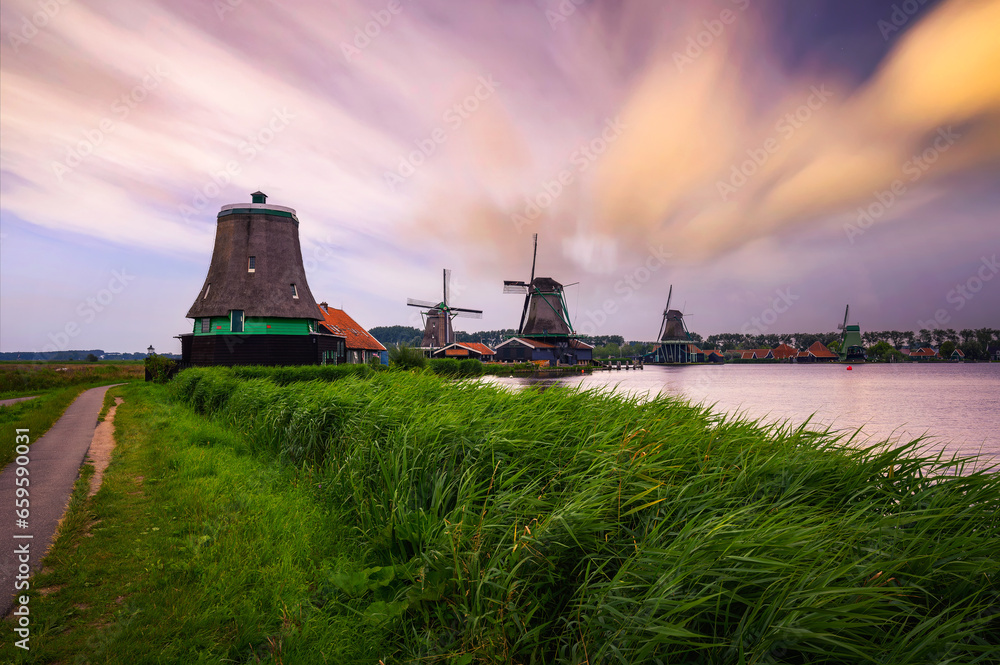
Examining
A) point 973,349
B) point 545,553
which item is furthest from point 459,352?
point 973,349

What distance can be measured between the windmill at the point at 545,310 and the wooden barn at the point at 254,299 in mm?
39845

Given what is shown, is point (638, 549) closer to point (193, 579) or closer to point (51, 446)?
point (193, 579)

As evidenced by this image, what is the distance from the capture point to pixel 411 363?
79.7ft

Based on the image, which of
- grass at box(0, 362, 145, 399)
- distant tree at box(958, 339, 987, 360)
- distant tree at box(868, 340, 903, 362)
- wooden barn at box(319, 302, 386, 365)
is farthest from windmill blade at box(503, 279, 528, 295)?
distant tree at box(958, 339, 987, 360)

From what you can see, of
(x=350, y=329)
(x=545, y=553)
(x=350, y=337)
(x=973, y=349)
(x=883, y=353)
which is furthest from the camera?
(x=883, y=353)

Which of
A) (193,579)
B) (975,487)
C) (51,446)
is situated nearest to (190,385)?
(51,446)

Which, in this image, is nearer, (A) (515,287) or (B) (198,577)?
(B) (198,577)

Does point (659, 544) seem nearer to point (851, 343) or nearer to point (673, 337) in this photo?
point (673, 337)

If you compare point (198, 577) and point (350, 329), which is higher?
point (350, 329)

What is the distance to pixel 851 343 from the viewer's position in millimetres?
104000

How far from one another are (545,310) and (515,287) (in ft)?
21.1

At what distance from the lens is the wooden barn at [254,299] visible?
27.9 meters

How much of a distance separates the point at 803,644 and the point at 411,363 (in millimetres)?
23057

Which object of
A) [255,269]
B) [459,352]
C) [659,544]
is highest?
[255,269]
